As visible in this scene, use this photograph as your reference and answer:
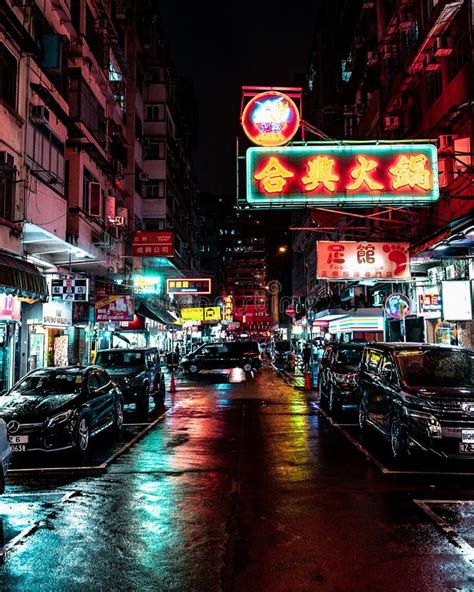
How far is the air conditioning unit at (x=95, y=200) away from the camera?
22.6m

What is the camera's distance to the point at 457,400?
8.77 meters

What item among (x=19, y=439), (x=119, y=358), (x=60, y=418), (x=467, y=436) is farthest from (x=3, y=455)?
(x=119, y=358)

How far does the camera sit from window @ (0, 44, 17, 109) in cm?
1578

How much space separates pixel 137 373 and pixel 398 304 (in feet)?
30.4

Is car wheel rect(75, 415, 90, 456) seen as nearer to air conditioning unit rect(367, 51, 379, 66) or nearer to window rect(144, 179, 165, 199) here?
air conditioning unit rect(367, 51, 379, 66)

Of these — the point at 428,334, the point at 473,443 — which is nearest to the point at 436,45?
the point at 428,334

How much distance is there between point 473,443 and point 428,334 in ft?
48.0

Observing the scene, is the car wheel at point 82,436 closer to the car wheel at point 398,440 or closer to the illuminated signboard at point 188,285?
the car wheel at point 398,440

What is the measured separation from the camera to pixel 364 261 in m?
18.2

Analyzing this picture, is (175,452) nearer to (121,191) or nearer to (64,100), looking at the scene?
(64,100)

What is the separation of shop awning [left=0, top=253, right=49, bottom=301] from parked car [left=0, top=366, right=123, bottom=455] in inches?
120

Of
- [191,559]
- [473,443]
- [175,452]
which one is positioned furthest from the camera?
[175,452]

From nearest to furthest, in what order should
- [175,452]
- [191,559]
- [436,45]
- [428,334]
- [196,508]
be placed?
[191,559] < [196,508] < [175,452] < [436,45] < [428,334]

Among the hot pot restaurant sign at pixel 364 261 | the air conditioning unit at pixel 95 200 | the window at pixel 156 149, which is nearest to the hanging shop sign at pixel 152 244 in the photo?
the air conditioning unit at pixel 95 200
